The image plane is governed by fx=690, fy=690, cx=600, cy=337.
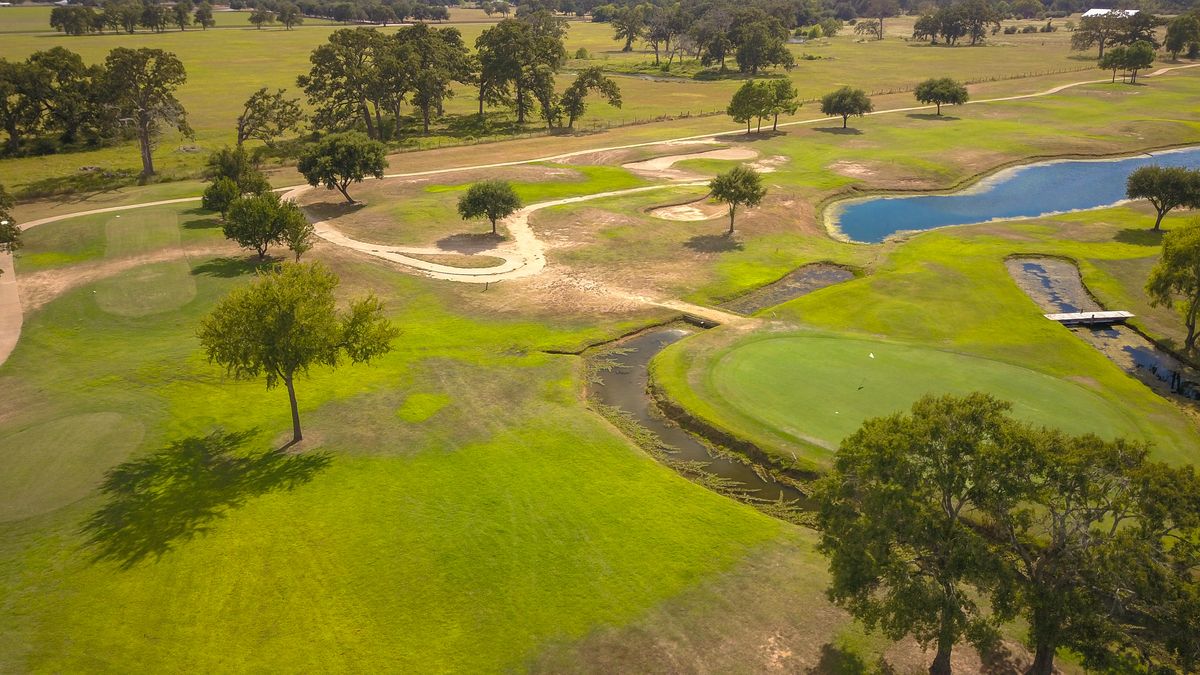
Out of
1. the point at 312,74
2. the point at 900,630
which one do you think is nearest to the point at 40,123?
the point at 312,74

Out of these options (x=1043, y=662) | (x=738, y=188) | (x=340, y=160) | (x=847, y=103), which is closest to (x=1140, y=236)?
(x=738, y=188)

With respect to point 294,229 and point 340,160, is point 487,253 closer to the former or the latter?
point 294,229

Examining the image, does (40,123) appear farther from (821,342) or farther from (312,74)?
(821,342)

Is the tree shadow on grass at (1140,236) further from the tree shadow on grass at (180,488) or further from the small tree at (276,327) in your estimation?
the tree shadow on grass at (180,488)

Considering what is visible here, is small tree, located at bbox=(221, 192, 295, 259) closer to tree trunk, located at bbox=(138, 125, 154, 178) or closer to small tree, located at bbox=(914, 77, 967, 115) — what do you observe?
tree trunk, located at bbox=(138, 125, 154, 178)

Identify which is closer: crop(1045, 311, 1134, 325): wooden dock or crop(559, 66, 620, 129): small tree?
crop(1045, 311, 1134, 325): wooden dock

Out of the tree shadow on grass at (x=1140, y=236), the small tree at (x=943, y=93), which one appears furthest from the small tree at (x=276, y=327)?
the small tree at (x=943, y=93)

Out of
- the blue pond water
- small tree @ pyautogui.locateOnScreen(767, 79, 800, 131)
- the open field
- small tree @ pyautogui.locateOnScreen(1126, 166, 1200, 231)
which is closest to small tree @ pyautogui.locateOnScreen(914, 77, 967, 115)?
the blue pond water
